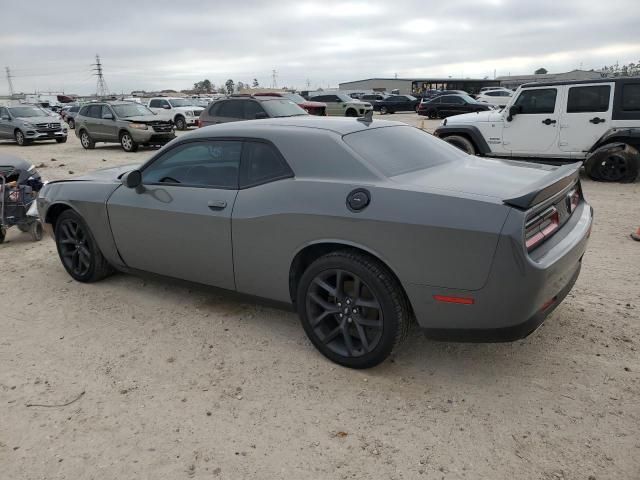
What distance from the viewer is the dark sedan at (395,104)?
38.0m

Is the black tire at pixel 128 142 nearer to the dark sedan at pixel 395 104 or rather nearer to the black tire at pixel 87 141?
the black tire at pixel 87 141

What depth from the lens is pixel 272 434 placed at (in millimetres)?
2637

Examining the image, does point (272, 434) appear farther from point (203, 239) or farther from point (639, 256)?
point (639, 256)

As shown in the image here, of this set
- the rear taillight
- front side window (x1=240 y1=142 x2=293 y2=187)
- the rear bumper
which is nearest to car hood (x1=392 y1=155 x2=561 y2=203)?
the rear taillight

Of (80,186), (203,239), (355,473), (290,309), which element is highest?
(80,186)

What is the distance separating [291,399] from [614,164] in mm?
8640

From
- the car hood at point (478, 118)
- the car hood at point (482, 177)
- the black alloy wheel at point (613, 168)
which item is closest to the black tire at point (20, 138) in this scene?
the car hood at point (478, 118)

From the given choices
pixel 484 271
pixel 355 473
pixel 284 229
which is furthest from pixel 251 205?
pixel 355 473

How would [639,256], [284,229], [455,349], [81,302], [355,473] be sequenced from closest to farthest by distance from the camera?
[355,473]
[284,229]
[455,349]
[81,302]
[639,256]

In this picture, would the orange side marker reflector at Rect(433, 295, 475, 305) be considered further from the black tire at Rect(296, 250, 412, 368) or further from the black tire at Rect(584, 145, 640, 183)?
the black tire at Rect(584, 145, 640, 183)

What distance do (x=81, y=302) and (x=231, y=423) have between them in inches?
94.3

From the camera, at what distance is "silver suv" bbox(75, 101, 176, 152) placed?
16.0m

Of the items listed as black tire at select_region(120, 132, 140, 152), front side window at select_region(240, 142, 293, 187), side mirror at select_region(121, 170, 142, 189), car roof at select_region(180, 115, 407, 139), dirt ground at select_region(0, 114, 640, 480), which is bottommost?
dirt ground at select_region(0, 114, 640, 480)

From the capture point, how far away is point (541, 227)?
281 cm
